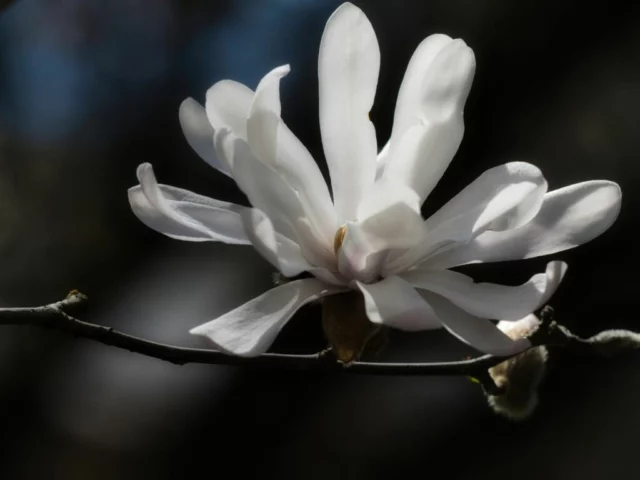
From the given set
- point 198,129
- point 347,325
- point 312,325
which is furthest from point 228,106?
point 312,325

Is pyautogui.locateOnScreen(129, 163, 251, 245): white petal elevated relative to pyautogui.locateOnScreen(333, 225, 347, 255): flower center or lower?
elevated

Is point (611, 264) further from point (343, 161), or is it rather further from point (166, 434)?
point (343, 161)

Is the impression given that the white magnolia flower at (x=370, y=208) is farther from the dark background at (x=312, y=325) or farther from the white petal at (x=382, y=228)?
the dark background at (x=312, y=325)

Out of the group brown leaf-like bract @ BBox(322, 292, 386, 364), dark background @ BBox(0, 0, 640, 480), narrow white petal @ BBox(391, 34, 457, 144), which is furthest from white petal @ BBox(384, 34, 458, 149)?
dark background @ BBox(0, 0, 640, 480)

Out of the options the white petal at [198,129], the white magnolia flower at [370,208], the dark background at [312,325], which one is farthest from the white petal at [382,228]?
the dark background at [312,325]

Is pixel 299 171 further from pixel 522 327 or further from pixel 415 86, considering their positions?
pixel 522 327

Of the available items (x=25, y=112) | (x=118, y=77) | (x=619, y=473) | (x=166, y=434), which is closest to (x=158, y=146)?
(x=118, y=77)

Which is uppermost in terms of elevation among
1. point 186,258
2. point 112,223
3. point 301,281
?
point 301,281

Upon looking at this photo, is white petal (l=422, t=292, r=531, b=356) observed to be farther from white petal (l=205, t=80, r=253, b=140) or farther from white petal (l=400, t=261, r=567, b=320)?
white petal (l=205, t=80, r=253, b=140)
